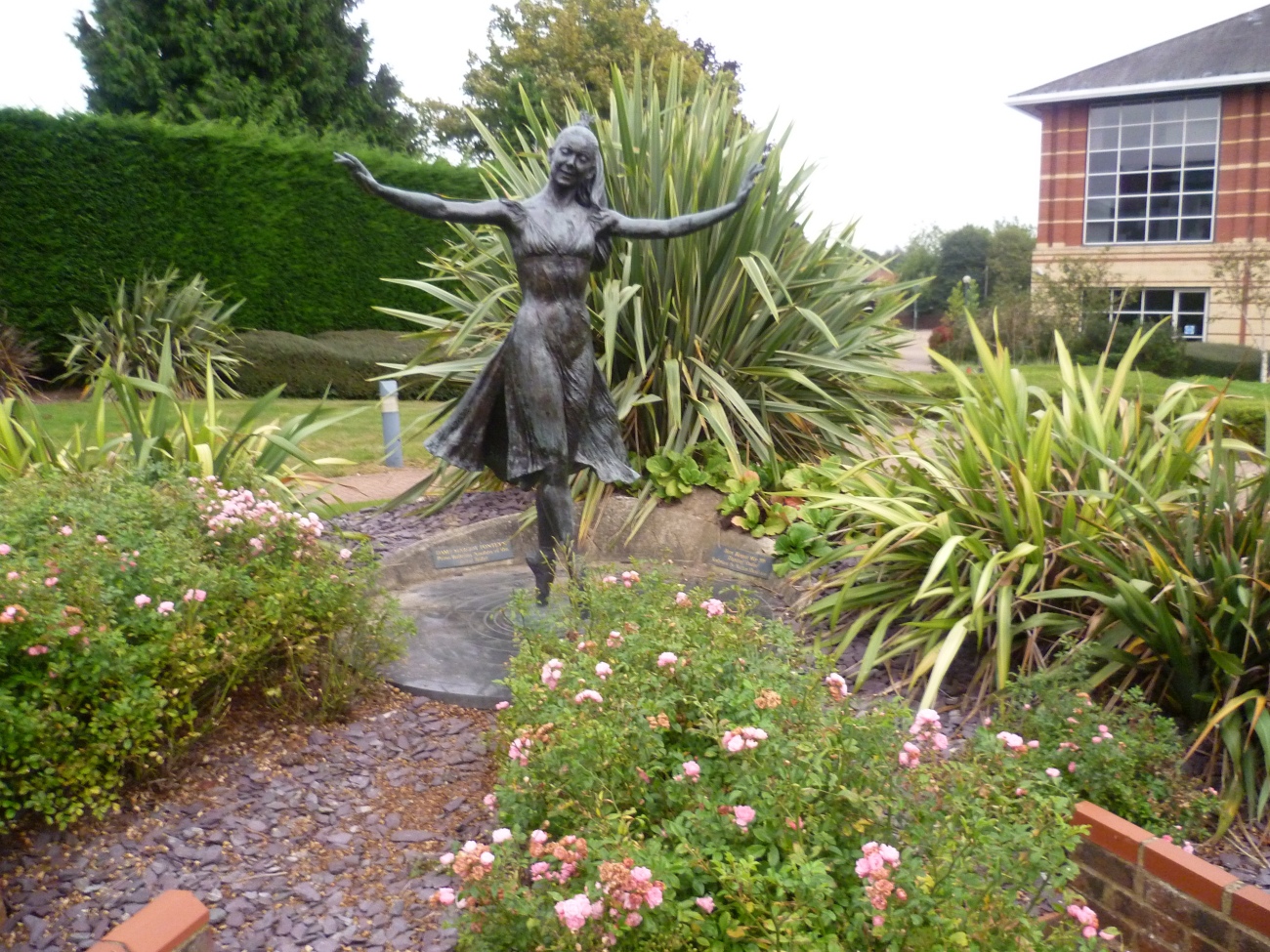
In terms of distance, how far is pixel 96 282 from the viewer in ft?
42.7

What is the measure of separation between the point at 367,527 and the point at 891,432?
9.70 ft

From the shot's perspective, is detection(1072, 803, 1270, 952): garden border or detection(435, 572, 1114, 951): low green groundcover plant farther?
detection(1072, 803, 1270, 952): garden border

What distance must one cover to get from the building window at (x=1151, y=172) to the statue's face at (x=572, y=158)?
28138mm

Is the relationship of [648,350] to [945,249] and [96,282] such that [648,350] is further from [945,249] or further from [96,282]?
[945,249]

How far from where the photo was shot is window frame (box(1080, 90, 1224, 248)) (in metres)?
27.0

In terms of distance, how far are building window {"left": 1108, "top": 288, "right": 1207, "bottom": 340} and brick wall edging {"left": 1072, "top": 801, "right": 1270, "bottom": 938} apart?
27.4 meters

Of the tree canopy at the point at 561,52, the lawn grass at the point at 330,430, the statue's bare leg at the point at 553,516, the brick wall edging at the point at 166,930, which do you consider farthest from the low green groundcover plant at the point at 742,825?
the tree canopy at the point at 561,52

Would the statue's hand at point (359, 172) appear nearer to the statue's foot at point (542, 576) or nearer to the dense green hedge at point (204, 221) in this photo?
the statue's foot at point (542, 576)

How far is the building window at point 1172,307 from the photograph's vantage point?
27297mm

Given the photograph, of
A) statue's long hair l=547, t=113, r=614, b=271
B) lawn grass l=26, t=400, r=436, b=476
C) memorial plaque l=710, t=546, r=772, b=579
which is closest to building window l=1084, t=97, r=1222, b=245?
lawn grass l=26, t=400, r=436, b=476

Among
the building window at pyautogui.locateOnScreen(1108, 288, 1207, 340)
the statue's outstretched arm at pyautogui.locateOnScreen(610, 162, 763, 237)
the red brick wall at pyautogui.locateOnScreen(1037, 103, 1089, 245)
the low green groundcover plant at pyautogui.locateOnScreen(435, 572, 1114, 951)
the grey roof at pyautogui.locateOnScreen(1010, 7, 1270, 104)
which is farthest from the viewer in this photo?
the red brick wall at pyautogui.locateOnScreen(1037, 103, 1089, 245)

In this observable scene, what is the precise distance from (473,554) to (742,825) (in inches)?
140

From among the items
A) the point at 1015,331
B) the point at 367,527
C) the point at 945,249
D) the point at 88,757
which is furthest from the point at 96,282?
the point at 945,249

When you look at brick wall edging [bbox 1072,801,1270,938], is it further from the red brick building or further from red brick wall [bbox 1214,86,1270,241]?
red brick wall [bbox 1214,86,1270,241]
